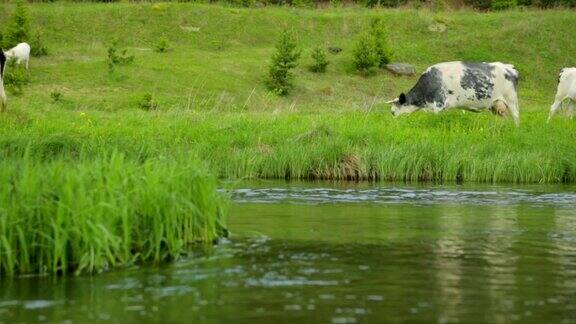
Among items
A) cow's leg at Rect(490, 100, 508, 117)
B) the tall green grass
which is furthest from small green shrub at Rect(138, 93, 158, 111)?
the tall green grass

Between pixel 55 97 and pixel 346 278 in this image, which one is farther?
pixel 55 97

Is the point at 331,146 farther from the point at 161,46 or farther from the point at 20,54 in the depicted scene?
the point at 161,46

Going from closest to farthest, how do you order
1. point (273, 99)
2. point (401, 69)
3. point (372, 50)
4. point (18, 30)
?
1. point (273, 99)
2. point (18, 30)
3. point (372, 50)
4. point (401, 69)

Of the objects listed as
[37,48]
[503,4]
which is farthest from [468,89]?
[503,4]

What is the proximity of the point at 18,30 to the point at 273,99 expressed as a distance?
1227 cm

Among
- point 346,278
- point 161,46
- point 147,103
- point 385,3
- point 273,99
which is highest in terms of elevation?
point 385,3

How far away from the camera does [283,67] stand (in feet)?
139

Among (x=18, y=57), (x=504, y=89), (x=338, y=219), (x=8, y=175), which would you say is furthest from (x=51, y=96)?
(x=8, y=175)

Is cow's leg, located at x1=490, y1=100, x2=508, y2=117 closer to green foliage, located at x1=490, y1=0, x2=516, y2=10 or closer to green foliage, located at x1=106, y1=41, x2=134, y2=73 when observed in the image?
green foliage, located at x1=106, y1=41, x2=134, y2=73

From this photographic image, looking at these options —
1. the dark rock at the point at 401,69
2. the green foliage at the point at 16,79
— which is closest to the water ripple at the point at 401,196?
the green foliage at the point at 16,79

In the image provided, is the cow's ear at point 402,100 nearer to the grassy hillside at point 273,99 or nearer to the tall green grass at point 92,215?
the grassy hillside at point 273,99

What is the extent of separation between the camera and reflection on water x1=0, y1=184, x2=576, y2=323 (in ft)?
31.8

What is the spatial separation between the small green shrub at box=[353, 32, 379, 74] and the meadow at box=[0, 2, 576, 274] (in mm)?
569

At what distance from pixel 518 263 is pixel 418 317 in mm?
3092
